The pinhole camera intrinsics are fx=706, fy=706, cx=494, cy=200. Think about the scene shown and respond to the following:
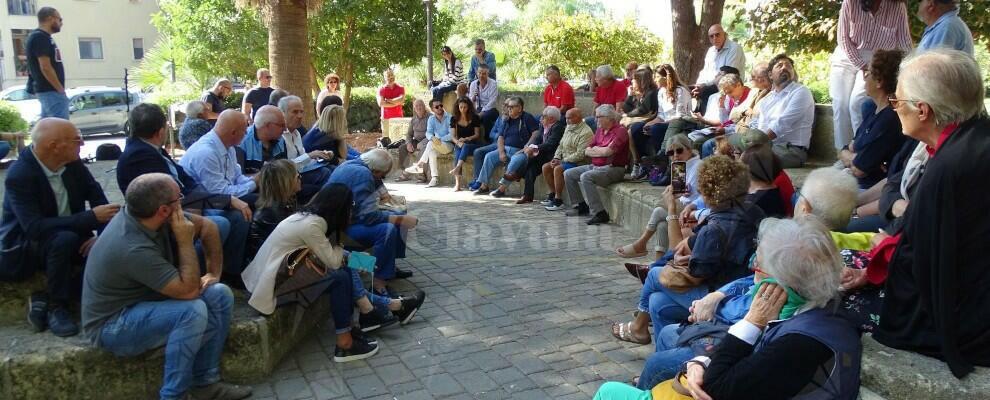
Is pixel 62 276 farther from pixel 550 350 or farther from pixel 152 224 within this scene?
pixel 550 350

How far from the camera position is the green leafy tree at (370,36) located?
658 inches

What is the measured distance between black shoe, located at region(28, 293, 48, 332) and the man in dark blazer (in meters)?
0.94

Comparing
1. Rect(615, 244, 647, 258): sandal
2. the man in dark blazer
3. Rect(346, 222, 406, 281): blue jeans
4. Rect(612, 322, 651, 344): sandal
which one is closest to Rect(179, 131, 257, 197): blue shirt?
the man in dark blazer

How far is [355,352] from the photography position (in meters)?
4.32

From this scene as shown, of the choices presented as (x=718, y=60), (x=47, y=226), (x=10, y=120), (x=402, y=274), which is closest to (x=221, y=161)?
(x=47, y=226)

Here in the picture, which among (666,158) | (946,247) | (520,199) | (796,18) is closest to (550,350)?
(946,247)

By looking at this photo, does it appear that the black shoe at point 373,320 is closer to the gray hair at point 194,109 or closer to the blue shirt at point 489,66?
the gray hair at point 194,109

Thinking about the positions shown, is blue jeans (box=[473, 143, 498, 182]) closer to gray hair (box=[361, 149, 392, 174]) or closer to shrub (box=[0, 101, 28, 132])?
gray hair (box=[361, 149, 392, 174])

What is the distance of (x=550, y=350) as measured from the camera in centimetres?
436

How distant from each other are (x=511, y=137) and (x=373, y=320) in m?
6.02

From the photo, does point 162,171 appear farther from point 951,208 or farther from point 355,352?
point 951,208

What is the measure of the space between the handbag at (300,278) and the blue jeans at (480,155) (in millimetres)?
6318

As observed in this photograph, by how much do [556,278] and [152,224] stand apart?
3.29 m

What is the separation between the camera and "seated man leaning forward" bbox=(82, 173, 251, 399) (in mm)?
3447
